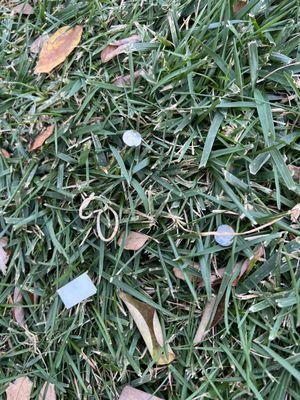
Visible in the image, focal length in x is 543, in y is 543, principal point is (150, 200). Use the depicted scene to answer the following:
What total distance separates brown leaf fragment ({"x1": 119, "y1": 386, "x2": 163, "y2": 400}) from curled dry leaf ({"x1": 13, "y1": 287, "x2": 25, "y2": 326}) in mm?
325

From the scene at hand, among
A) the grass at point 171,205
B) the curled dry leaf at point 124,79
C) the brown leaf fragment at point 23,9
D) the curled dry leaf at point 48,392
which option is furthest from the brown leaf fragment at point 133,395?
the brown leaf fragment at point 23,9

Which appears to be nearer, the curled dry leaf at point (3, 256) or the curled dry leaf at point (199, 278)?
the curled dry leaf at point (199, 278)

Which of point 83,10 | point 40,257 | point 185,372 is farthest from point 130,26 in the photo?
point 185,372

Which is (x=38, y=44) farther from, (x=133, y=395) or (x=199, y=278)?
(x=133, y=395)

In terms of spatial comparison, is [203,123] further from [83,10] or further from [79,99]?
[83,10]

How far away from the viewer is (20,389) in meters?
1.42

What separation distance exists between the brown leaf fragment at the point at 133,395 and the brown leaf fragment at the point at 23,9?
115 cm

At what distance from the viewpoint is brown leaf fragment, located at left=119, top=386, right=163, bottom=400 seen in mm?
1365

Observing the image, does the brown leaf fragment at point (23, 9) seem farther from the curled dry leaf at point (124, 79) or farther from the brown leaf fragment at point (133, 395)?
the brown leaf fragment at point (133, 395)

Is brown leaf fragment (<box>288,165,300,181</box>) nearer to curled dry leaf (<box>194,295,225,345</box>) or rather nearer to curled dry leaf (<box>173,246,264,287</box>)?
curled dry leaf (<box>173,246,264,287</box>)

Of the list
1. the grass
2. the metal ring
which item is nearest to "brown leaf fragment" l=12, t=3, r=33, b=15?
the grass

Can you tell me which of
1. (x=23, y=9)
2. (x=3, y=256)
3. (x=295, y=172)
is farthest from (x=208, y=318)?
(x=23, y=9)

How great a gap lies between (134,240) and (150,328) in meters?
0.23

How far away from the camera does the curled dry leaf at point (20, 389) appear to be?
1415 mm
